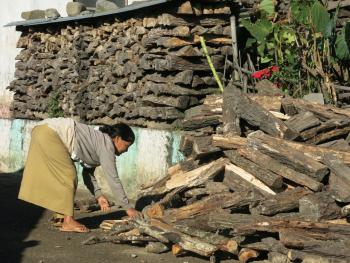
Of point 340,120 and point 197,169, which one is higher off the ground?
point 340,120

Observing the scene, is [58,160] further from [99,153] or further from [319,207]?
[319,207]

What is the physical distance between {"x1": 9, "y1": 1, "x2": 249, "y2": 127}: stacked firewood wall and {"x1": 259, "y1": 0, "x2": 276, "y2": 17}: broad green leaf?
0.60 m

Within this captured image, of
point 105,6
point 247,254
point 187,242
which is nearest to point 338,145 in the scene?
point 247,254

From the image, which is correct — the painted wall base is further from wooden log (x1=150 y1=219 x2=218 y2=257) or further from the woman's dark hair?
wooden log (x1=150 y1=219 x2=218 y2=257)

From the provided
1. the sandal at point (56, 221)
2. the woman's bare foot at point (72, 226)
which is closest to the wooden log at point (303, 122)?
the woman's bare foot at point (72, 226)

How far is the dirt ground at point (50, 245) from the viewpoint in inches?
295

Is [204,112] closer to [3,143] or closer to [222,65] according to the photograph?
[222,65]

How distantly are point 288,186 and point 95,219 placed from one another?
127 inches

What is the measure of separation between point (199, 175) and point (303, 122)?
49.9 inches

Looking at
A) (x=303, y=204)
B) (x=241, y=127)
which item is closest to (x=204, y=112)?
(x=241, y=127)

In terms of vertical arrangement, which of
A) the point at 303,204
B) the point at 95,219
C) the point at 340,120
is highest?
the point at 340,120

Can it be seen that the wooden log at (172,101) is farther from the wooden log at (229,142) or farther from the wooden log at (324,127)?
the wooden log at (324,127)

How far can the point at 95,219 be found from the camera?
32.0 feet

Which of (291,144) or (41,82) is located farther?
(41,82)
